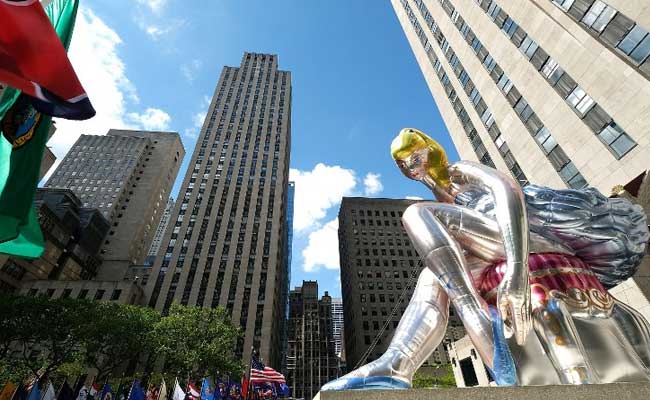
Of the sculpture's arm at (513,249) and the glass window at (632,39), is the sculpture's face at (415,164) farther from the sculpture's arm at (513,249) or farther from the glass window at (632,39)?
the glass window at (632,39)

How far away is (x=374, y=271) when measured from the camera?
6681 cm

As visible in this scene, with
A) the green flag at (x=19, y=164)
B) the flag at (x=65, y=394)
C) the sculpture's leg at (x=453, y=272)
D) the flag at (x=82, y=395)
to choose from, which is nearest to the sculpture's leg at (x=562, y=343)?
the sculpture's leg at (x=453, y=272)

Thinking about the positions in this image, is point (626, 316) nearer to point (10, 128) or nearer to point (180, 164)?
point (10, 128)

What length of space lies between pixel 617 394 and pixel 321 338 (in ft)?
302

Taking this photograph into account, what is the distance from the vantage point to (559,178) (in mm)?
19141

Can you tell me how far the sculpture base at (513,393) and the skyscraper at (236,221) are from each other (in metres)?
44.0

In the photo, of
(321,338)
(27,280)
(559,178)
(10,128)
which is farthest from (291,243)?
(10,128)

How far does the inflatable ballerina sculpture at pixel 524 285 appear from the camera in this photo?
3.12 meters

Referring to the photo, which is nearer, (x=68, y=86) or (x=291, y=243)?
(x=68, y=86)

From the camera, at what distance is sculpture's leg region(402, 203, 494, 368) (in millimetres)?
3254

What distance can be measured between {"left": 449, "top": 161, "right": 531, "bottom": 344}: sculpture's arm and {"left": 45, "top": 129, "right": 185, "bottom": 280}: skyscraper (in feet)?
227

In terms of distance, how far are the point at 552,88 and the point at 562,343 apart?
21.5 metres

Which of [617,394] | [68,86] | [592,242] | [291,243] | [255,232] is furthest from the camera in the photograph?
[291,243]

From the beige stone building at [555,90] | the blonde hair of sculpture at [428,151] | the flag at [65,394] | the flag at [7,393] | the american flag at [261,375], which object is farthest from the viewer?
the american flag at [261,375]
